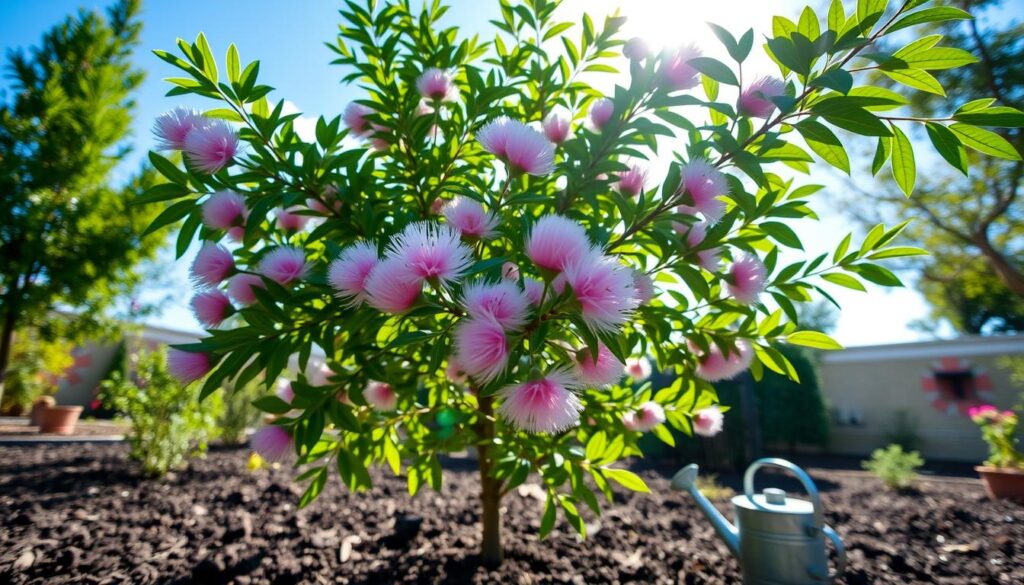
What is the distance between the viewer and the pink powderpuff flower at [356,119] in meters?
1.60

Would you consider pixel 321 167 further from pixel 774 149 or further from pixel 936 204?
pixel 936 204

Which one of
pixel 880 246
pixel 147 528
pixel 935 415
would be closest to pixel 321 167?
pixel 880 246

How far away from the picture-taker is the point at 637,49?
3.85 feet

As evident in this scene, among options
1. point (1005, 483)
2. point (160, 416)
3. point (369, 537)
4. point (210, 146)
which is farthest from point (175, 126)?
point (1005, 483)

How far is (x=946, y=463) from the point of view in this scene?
9664 mm

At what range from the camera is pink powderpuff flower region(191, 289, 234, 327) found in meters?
1.14

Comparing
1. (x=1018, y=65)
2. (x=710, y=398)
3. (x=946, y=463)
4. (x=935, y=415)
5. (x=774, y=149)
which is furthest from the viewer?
(x=935, y=415)

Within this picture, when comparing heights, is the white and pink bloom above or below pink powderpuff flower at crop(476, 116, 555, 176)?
below

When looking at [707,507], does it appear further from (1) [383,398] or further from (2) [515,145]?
(2) [515,145]

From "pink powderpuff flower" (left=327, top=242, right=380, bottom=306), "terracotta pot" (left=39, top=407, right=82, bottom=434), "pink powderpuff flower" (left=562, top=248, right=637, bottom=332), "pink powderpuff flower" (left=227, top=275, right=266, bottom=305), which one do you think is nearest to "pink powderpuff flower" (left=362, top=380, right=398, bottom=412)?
"pink powderpuff flower" (left=227, top=275, right=266, bottom=305)

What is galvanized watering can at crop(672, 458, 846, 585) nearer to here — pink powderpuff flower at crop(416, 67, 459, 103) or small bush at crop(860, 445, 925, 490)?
pink powderpuff flower at crop(416, 67, 459, 103)

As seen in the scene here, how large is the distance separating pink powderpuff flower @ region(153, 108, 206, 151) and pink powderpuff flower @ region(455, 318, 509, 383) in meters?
0.84

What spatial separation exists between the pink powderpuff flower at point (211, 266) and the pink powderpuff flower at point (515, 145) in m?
0.72

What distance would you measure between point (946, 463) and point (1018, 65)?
7938mm
